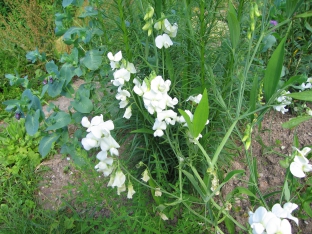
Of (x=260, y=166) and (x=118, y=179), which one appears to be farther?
(x=260, y=166)

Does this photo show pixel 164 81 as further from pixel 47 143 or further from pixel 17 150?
pixel 17 150

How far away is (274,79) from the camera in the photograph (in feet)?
2.61

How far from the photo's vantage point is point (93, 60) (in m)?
1.42

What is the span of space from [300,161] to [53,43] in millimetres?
2795

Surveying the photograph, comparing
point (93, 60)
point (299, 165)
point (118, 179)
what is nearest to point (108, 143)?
point (118, 179)

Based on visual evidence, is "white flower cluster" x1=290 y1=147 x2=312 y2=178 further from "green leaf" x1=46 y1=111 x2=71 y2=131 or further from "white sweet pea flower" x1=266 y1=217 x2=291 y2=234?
"green leaf" x1=46 y1=111 x2=71 y2=131

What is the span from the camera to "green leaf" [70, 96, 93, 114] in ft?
4.71

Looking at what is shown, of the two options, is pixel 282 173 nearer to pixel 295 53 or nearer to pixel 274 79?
pixel 295 53

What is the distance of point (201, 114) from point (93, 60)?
84 cm

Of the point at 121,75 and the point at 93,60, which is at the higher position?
the point at 121,75

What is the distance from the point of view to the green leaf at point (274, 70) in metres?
0.76

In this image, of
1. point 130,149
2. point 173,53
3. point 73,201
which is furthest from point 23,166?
point 173,53

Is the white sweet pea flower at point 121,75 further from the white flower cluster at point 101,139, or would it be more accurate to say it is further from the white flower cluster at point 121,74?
the white flower cluster at point 101,139

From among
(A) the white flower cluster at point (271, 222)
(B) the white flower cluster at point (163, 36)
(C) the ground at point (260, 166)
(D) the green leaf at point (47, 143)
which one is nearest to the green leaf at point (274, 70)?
(A) the white flower cluster at point (271, 222)
